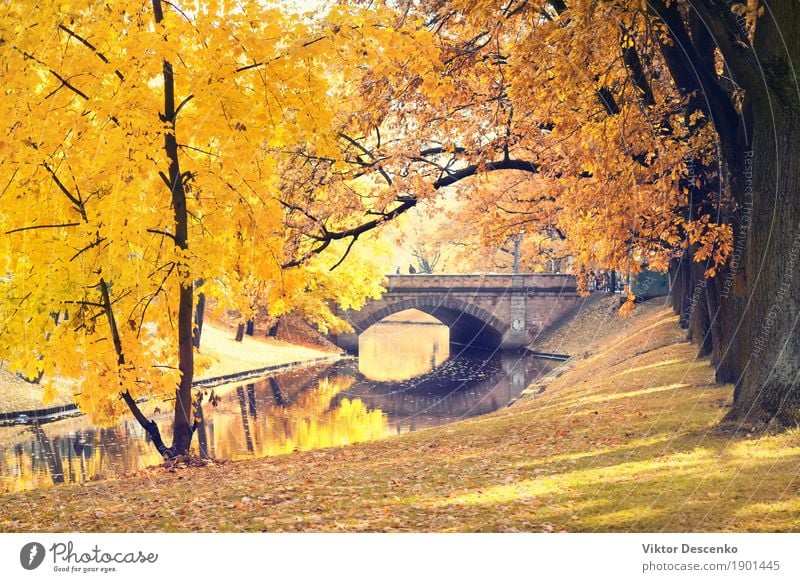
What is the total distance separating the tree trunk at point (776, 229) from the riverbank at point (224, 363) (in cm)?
1709

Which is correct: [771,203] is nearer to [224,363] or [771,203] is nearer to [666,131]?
[666,131]

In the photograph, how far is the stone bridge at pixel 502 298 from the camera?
166ft

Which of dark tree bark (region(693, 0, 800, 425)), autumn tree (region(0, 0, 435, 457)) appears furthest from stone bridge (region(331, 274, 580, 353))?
dark tree bark (region(693, 0, 800, 425))

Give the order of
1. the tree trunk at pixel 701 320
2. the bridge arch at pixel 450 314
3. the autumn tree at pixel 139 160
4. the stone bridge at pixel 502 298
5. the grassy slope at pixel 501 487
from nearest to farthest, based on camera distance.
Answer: the grassy slope at pixel 501 487 → the autumn tree at pixel 139 160 → the tree trunk at pixel 701 320 → the bridge arch at pixel 450 314 → the stone bridge at pixel 502 298

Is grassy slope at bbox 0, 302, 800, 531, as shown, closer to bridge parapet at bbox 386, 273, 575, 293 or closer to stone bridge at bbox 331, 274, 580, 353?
bridge parapet at bbox 386, 273, 575, 293

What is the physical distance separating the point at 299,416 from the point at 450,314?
90.3 feet

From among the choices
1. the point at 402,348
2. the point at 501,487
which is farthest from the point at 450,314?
the point at 501,487

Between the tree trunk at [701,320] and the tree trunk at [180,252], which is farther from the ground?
the tree trunk at [180,252]

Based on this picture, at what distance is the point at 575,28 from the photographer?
432 inches

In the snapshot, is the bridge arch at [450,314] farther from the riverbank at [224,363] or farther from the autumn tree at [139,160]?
the autumn tree at [139,160]

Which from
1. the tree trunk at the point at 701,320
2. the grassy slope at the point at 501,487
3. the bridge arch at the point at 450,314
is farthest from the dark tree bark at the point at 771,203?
the bridge arch at the point at 450,314

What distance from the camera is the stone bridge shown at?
50.5 m

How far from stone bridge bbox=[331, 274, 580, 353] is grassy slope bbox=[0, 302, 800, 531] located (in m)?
35.6

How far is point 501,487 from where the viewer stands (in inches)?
376
